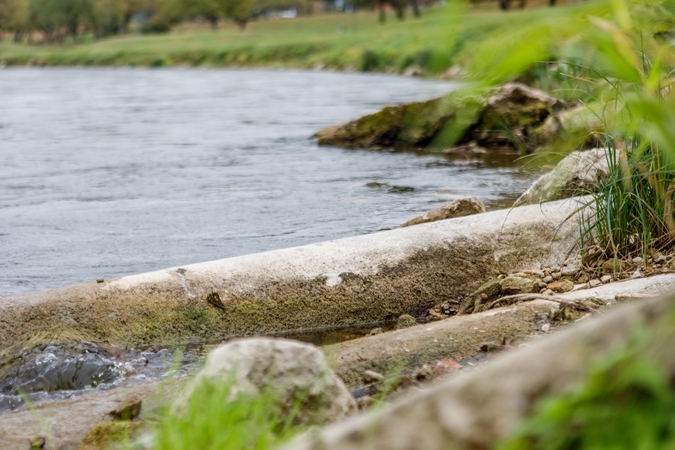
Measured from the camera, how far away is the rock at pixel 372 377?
146 inches

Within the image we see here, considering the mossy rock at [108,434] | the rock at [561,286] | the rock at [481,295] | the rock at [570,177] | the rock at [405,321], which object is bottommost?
the rock at [405,321]

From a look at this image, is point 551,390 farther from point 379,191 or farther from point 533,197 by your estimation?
point 379,191

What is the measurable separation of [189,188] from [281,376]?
26.1 feet

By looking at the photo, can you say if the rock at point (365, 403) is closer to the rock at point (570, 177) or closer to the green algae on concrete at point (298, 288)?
the green algae on concrete at point (298, 288)

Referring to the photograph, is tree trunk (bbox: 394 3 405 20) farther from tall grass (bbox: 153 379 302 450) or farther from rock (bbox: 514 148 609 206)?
tall grass (bbox: 153 379 302 450)

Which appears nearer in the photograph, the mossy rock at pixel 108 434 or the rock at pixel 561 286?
the mossy rock at pixel 108 434

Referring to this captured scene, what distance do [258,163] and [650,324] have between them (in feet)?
36.1

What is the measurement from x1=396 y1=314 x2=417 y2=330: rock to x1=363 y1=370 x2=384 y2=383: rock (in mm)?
1092

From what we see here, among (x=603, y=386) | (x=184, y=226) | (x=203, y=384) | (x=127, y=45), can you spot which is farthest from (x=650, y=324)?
(x=127, y=45)

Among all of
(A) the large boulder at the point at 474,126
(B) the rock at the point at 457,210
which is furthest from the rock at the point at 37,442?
(A) the large boulder at the point at 474,126

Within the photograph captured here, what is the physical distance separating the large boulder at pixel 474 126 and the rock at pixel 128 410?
29.9ft

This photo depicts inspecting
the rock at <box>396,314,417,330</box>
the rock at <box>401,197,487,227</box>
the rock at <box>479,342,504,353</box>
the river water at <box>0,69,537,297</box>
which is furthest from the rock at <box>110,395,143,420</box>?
the rock at <box>401,197,487,227</box>

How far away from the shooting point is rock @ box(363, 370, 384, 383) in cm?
370

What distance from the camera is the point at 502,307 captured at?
4.55 m
